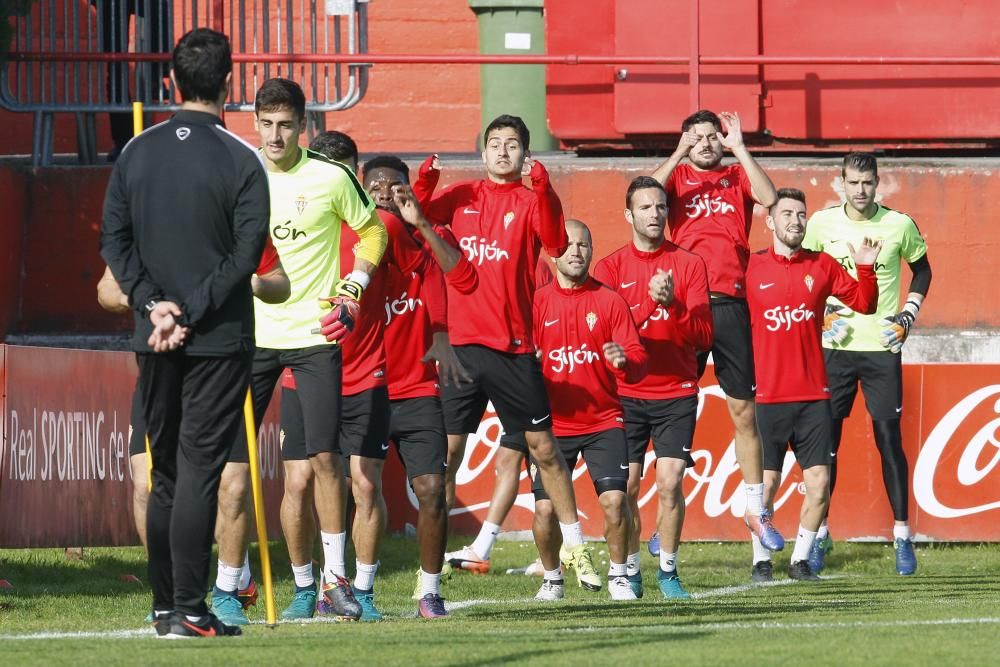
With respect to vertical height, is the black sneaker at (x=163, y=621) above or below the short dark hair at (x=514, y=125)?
below

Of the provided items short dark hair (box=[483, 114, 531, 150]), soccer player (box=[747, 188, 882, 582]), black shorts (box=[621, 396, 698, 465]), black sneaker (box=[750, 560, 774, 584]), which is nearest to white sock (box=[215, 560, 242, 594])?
short dark hair (box=[483, 114, 531, 150])

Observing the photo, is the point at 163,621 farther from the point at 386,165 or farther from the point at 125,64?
the point at 125,64

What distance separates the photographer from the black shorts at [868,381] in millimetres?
12133

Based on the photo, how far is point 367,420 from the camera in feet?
28.6

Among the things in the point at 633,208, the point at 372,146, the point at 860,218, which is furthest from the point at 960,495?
the point at 372,146

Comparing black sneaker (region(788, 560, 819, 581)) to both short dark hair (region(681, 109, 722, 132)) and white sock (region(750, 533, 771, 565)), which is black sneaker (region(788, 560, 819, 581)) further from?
short dark hair (region(681, 109, 722, 132))

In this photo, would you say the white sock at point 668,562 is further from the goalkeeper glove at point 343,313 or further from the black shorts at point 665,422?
the goalkeeper glove at point 343,313

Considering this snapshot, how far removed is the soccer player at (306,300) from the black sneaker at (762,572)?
364cm

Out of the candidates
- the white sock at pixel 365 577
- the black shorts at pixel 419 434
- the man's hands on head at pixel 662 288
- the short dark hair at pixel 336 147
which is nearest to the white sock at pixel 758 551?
the man's hands on head at pixel 662 288

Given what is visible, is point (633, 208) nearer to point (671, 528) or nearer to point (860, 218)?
point (671, 528)

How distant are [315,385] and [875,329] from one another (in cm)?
536

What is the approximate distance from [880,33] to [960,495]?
4891mm

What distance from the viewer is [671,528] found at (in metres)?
10.1

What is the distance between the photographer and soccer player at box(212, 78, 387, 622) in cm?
809
